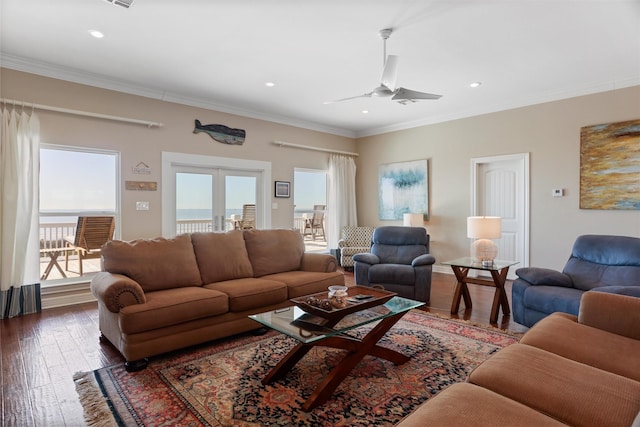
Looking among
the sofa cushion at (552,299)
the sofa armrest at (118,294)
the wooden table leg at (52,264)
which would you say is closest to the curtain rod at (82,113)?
the wooden table leg at (52,264)

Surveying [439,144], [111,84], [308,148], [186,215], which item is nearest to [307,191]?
[308,148]

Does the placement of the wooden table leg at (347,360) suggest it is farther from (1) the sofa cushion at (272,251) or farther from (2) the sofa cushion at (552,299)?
(1) the sofa cushion at (272,251)

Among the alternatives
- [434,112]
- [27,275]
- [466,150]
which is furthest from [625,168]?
[27,275]

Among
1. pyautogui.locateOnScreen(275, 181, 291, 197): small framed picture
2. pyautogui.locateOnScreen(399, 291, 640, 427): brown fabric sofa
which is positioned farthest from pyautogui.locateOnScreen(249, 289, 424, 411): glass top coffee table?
pyautogui.locateOnScreen(275, 181, 291, 197): small framed picture

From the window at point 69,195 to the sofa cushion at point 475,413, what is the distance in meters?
4.55

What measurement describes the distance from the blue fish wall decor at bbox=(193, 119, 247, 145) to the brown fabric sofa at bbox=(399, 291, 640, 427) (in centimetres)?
485

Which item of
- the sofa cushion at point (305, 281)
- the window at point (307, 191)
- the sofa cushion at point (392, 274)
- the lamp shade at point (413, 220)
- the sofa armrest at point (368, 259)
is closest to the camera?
the sofa cushion at point (305, 281)

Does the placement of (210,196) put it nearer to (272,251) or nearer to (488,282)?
(272,251)

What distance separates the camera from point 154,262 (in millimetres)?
3133

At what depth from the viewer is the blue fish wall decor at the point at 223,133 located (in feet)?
17.4

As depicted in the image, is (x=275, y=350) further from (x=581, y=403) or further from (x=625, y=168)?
(x=625, y=168)

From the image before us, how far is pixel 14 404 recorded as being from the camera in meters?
2.07

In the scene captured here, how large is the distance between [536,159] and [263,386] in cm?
493

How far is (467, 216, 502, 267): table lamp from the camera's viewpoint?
3768 mm
